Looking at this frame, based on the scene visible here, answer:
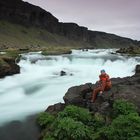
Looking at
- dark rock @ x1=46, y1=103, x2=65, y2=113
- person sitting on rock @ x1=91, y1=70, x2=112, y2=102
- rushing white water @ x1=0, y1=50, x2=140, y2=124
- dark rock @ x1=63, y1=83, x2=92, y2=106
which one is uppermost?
person sitting on rock @ x1=91, y1=70, x2=112, y2=102

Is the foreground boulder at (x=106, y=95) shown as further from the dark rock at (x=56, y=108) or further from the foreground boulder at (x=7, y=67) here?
the foreground boulder at (x=7, y=67)

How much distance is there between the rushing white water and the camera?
22031mm

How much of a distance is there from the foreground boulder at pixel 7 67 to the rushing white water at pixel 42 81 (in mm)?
849

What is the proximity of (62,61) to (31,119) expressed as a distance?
107ft

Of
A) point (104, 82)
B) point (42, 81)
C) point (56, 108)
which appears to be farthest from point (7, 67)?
point (104, 82)

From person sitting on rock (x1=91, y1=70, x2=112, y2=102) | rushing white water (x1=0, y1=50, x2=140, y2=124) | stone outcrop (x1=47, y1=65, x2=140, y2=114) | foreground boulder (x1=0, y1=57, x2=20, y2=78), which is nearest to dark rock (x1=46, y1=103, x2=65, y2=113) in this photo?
stone outcrop (x1=47, y1=65, x2=140, y2=114)

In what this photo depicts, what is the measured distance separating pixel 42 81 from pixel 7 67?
16.4 feet

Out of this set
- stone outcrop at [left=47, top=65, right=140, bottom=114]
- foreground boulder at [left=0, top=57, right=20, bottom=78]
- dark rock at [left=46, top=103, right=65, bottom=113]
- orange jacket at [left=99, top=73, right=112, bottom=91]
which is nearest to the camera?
stone outcrop at [left=47, top=65, right=140, bottom=114]

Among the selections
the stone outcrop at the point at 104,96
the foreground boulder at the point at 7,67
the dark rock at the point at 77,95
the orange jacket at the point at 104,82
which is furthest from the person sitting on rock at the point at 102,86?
the foreground boulder at the point at 7,67

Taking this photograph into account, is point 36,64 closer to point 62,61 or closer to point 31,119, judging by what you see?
point 62,61

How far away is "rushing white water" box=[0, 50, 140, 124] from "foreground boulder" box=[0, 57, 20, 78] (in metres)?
0.85

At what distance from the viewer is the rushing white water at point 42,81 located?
22031 millimetres

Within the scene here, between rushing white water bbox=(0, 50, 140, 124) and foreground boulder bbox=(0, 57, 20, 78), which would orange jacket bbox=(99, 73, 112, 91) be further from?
foreground boulder bbox=(0, 57, 20, 78)

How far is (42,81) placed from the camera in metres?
34.6
